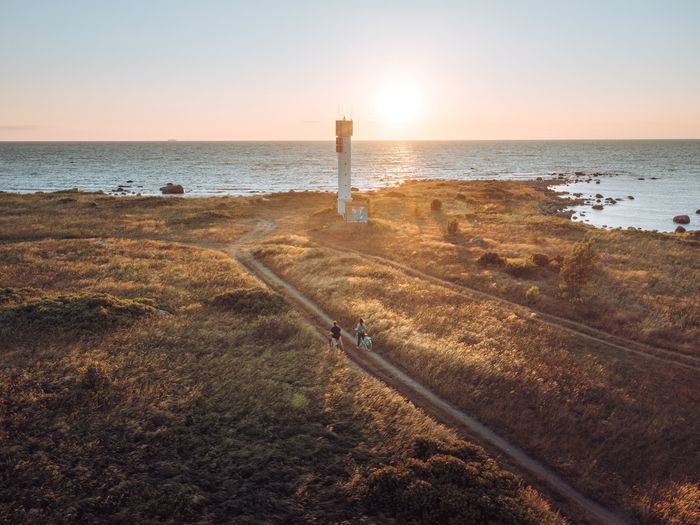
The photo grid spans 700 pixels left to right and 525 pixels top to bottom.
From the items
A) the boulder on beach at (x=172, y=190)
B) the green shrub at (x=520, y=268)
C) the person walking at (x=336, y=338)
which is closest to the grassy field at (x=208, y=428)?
the person walking at (x=336, y=338)

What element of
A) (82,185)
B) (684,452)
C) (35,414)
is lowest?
(684,452)

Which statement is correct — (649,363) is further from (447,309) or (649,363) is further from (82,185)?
(82,185)

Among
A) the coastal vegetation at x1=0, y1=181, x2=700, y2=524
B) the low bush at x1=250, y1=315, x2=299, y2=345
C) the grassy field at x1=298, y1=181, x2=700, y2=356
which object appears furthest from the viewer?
the grassy field at x1=298, y1=181, x2=700, y2=356

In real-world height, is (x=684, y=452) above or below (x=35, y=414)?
below

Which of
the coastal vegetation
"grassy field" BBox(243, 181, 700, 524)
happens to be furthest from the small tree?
"grassy field" BBox(243, 181, 700, 524)

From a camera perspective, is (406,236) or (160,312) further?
(406,236)

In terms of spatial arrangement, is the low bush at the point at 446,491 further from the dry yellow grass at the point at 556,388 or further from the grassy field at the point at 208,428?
the dry yellow grass at the point at 556,388

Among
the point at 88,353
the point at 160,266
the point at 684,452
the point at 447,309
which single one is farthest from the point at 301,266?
the point at 684,452

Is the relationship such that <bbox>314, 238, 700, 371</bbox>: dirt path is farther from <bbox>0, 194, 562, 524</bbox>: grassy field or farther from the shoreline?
the shoreline
